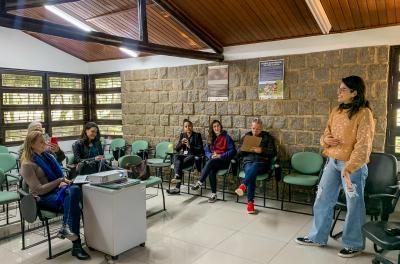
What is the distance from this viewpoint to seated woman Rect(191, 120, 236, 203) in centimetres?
475

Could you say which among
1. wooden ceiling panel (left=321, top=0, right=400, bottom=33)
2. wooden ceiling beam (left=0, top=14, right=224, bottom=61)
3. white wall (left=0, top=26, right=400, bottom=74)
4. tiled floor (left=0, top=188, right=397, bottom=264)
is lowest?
tiled floor (left=0, top=188, right=397, bottom=264)

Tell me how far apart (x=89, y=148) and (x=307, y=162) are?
295cm

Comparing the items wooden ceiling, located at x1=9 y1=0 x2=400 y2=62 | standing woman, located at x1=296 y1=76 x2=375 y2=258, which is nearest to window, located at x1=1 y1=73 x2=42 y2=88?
wooden ceiling, located at x1=9 y1=0 x2=400 y2=62

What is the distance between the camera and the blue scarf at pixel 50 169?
300 cm

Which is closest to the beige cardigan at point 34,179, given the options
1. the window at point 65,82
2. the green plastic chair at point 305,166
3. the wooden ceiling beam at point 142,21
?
the wooden ceiling beam at point 142,21

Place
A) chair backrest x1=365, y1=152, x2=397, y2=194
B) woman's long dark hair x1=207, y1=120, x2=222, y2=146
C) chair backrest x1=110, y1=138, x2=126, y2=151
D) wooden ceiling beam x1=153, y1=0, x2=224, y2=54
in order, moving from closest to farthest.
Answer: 1. chair backrest x1=365, y1=152, x2=397, y2=194
2. wooden ceiling beam x1=153, y1=0, x2=224, y2=54
3. woman's long dark hair x1=207, y1=120, x2=222, y2=146
4. chair backrest x1=110, y1=138, x2=126, y2=151

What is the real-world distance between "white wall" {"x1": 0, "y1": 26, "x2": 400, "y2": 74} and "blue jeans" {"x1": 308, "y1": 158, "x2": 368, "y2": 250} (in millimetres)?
1971

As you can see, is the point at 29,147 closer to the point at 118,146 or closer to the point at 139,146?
the point at 139,146

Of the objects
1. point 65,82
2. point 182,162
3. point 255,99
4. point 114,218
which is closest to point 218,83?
point 255,99

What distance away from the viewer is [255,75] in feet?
16.1

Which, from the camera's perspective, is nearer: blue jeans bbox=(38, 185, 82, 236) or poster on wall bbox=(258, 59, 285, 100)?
blue jeans bbox=(38, 185, 82, 236)

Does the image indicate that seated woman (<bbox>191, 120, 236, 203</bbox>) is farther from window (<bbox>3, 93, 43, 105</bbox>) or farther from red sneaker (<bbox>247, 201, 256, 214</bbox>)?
window (<bbox>3, 93, 43, 105</bbox>)

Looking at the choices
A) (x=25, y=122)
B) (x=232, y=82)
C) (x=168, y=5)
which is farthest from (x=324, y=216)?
(x=25, y=122)

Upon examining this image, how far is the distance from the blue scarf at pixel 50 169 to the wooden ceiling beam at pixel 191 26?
7.86ft
